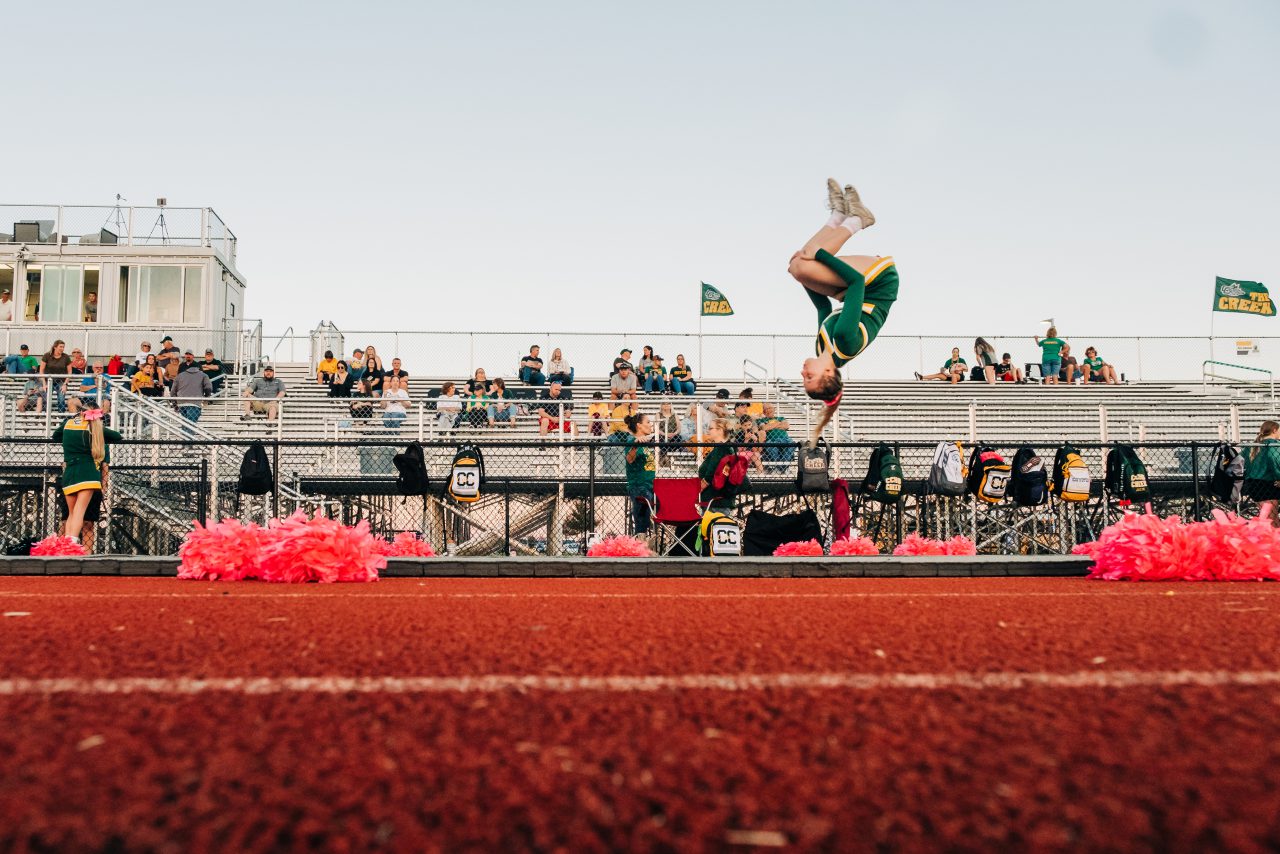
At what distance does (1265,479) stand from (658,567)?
8.47 metres

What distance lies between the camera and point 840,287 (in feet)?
27.0

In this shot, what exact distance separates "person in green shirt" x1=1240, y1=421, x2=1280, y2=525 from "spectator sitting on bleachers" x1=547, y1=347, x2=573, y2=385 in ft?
44.5

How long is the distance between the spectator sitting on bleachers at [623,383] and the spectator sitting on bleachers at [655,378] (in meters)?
0.82

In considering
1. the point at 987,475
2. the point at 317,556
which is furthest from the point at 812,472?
the point at 317,556

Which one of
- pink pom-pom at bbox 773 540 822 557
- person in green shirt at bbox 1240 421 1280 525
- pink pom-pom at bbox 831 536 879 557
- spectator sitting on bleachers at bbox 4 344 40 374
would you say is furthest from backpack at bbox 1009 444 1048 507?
spectator sitting on bleachers at bbox 4 344 40 374

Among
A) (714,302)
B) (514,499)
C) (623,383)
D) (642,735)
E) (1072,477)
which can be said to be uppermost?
(714,302)

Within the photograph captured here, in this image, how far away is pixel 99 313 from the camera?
96.8 feet

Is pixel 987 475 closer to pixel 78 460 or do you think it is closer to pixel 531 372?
pixel 78 460

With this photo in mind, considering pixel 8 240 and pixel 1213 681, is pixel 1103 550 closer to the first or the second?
pixel 1213 681

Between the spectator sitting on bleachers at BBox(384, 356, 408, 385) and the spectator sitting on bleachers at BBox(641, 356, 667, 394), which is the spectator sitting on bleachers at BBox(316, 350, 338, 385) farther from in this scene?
the spectator sitting on bleachers at BBox(641, 356, 667, 394)

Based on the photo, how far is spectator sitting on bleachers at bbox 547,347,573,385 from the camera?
22.6 metres

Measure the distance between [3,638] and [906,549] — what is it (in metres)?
9.00

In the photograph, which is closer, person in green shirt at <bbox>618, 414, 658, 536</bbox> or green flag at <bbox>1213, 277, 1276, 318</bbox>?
person in green shirt at <bbox>618, 414, 658, 536</bbox>

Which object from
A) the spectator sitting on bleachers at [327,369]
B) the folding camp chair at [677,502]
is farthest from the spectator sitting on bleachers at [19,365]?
the folding camp chair at [677,502]
